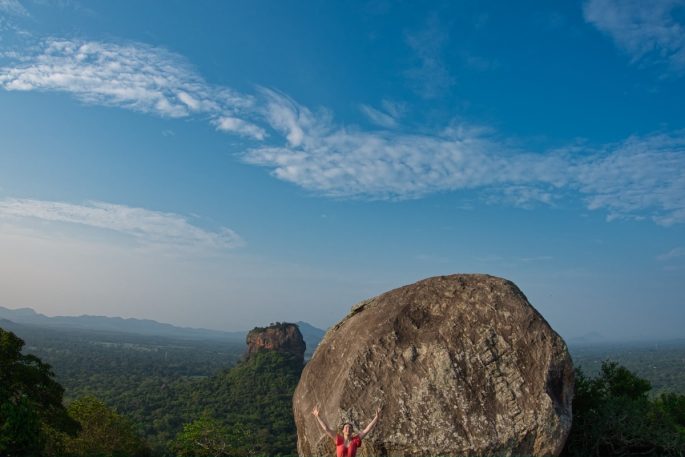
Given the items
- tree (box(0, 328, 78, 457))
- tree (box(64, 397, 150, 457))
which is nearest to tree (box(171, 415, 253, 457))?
tree (box(64, 397, 150, 457))

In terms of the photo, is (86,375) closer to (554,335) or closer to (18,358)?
(18,358)

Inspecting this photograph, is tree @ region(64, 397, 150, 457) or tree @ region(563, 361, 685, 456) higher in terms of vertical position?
tree @ region(563, 361, 685, 456)

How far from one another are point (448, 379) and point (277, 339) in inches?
3501

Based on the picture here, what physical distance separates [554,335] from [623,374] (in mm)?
18472

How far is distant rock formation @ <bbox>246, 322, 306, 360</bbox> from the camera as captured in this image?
9888 centimetres

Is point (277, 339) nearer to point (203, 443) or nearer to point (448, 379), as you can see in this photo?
point (203, 443)

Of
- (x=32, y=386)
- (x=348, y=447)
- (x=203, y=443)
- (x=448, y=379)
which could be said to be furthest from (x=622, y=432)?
(x=32, y=386)

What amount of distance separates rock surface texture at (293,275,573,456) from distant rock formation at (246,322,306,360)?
281ft

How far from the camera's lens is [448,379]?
13727 mm

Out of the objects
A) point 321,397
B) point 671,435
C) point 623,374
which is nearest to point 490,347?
point 321,397

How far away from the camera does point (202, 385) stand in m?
85.9

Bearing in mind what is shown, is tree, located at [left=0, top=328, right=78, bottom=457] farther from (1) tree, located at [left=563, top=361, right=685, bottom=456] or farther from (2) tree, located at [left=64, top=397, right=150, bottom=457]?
(1) tree, located at [left=563, top=361, right=685, bottom=456]

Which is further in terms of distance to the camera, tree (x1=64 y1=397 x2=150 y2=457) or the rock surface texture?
tree (x1=64 y1=397 x2=150 y2=457)

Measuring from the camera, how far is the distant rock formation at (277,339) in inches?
3893
